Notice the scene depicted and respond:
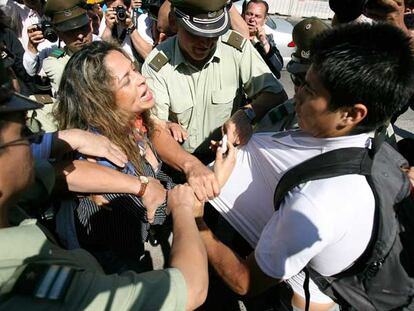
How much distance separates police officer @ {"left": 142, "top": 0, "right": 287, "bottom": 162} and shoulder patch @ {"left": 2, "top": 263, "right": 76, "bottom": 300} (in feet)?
5.06

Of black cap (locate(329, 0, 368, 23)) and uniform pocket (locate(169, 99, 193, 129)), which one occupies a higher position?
black cap (locate(329, 0, 368, 23))

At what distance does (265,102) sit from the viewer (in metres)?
2.40

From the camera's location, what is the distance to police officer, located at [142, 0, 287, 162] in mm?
2375

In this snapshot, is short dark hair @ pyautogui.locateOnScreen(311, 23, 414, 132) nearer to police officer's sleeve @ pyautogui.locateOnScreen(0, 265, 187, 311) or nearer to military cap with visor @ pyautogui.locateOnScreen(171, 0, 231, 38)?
police officer's sleeve @ pyautogui.locateOnScreen(0, 265, 187, 311)

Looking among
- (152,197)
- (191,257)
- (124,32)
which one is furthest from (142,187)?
(124,32)

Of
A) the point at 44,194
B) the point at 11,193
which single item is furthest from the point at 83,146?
the point at 11,193

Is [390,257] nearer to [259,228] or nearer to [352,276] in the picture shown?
[352,276]

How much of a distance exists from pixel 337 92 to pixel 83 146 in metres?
1.18

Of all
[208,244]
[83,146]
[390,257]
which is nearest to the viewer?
[390,257]

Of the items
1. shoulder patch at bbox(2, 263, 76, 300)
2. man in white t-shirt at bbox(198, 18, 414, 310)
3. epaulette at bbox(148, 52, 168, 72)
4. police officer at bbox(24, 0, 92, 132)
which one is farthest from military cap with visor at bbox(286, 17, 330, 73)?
police officer at bbox(24, 0, 92, 132)

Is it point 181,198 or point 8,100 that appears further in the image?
point 181,198

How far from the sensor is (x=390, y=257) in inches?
49.0

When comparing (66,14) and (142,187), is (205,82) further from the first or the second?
(66,14)

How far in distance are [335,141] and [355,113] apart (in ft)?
0.40
